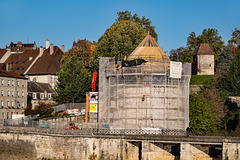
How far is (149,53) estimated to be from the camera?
57.6 m

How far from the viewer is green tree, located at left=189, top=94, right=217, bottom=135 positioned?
187 feet

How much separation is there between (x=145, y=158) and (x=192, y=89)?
29.3 meters

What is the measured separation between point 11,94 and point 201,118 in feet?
138

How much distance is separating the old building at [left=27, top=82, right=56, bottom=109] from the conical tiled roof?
38.1 metres

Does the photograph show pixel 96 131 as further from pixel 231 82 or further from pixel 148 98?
pixel 231 82

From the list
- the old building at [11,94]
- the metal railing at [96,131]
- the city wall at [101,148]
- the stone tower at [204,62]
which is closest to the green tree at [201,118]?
the city wall at [101,148]

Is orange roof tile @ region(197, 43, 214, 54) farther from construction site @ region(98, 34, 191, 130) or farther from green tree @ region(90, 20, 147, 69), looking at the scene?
construction site @ region(98, 34, 191, 130)

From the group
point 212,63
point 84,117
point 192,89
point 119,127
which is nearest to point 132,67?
point 119,127

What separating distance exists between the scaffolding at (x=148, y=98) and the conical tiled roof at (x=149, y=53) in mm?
3756

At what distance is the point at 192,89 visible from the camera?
7288 centimetres

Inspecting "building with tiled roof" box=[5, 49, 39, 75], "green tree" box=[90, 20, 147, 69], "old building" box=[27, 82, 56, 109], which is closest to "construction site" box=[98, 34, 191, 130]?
"green tree" box=[90, 20, 147, 69]

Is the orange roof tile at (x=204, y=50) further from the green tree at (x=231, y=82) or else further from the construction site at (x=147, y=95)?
the construction site at (x=147, y=95)

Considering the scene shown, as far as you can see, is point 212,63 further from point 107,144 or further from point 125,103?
point 107,144

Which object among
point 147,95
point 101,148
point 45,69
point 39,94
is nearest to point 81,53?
point 39,94
